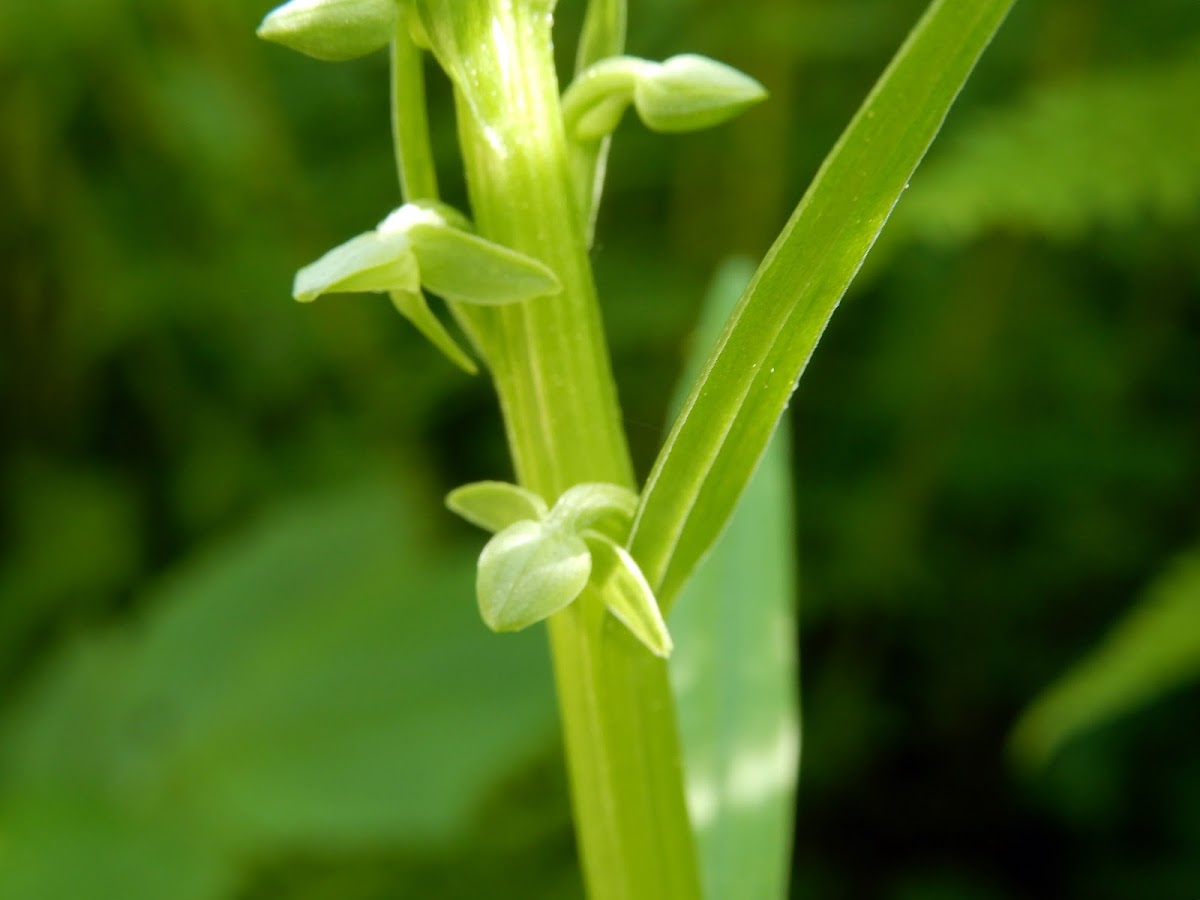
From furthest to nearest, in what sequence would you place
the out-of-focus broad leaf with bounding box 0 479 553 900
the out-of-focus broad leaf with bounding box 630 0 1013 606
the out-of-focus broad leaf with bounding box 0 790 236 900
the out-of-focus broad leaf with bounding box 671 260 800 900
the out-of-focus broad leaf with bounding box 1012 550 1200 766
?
1. the out-of-focus broad leaf with bounding box 0 479 553 900
2. the out-of-focus broad leaf with bounding box 0 790 236 900
3. the out-of-focus broad leaf with bounding box 1012 550 1200 766
4. the out-of-focus broad leaf with bounding box 671 260 800 900
5. the out-of-focus broad leaf with bounding box 630 0 1013 606

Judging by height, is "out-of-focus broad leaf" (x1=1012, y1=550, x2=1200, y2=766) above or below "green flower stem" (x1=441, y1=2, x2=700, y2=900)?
above

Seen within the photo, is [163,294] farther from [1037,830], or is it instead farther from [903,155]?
[903,155]

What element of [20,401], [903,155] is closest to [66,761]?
[20,401]

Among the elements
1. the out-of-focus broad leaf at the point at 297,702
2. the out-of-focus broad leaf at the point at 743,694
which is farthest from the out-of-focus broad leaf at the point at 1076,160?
the out-of-focus broad leaf at the point at 297,702

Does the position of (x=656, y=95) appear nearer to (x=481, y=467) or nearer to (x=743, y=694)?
(x=743, y=694)

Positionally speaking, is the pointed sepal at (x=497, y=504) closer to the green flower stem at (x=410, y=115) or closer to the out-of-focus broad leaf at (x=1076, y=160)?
the green flower stem at (x=410, y=115)

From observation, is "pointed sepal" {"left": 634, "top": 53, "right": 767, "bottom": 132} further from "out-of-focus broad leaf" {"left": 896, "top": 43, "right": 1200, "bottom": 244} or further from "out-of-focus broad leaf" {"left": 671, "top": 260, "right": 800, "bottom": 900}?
"out-of-focus broad leaf" {"left": 896, "top": 43, "right": 1200, "bottom": 244}

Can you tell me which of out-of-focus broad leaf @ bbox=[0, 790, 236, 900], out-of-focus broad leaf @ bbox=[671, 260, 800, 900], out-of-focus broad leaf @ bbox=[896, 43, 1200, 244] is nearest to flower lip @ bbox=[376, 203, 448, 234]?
out-of-focus broad leaf @ bbox=[671, 260, 800, 900]
